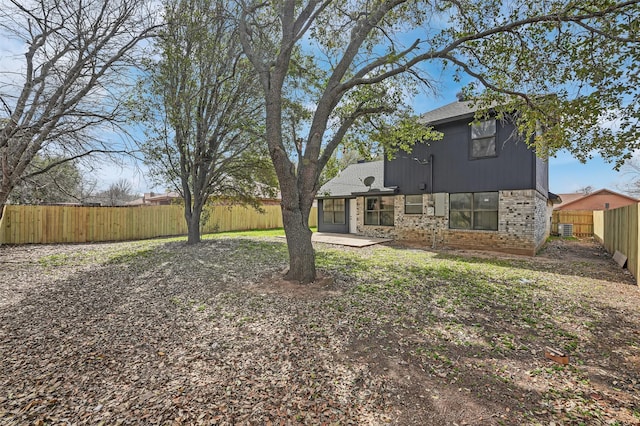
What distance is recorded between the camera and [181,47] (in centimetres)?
843

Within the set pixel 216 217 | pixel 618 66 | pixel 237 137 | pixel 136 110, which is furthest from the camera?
pixel 216 217

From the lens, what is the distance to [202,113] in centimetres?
966

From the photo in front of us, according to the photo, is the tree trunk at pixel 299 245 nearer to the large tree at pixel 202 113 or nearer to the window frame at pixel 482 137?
the large tree at pixel 202 113

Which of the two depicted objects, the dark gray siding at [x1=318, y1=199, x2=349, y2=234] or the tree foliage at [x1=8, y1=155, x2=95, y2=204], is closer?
the tree foliage at [x1=8, y1=155, x2=95, y2=204]

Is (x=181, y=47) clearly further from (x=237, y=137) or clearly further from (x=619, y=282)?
(x=619, y=282)

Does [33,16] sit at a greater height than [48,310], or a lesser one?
greater

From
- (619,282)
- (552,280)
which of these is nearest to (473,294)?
(552,280)

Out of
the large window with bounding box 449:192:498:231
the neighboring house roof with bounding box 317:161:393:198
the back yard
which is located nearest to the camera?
the back yard

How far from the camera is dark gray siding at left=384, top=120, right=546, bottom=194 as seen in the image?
9.20 metres

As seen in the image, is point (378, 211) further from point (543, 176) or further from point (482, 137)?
point (543, 176)

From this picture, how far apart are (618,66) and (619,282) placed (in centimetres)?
458

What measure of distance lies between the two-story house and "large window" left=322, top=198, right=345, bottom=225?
5.36 ft

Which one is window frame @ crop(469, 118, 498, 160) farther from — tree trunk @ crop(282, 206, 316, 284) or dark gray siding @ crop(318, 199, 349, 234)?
tree trunk @ crop(282, 206, 316, 284)

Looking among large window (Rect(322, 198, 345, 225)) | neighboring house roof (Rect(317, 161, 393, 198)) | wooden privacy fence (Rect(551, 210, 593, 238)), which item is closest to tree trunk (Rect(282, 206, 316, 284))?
neighboring house roof (Rect(317, 161, 393, 198))
